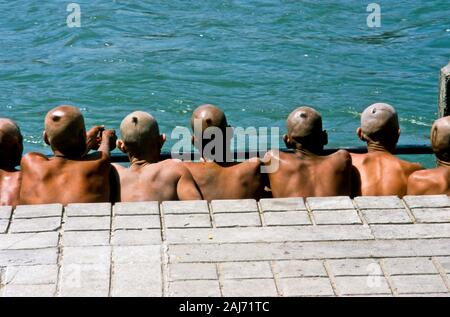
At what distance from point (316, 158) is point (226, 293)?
1819 mm

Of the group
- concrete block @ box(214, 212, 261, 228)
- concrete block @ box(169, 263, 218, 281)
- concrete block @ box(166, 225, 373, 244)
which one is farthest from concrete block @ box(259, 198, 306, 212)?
concrete block @ box(169, 263, 218, 281)

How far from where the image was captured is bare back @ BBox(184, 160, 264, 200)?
6.63 m

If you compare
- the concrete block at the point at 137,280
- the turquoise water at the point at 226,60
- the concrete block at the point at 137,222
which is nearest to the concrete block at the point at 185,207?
the concrete block at the point at 137,222

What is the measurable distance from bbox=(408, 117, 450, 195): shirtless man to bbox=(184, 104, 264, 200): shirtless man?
1.03 meters

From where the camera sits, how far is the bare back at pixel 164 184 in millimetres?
6504

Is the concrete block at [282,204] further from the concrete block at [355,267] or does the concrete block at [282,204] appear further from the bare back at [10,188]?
the bare back at [10,188]

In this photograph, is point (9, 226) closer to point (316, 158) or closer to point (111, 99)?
point (316, 158)

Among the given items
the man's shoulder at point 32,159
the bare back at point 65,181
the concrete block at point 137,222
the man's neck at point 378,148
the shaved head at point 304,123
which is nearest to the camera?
the concrete block at point 137,222

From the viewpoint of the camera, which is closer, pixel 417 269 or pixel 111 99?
pixel 417 269

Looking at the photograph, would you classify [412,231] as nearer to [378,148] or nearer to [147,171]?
[378,148]

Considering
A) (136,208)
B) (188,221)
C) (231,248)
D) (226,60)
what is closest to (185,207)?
(188,221)

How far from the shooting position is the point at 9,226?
19.4ft

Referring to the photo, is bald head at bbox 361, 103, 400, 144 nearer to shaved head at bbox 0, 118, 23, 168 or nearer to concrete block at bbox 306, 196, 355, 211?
concrete block at bbox 306, 196, 355, 211

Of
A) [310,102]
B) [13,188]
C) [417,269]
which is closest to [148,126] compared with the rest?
[13,188]
